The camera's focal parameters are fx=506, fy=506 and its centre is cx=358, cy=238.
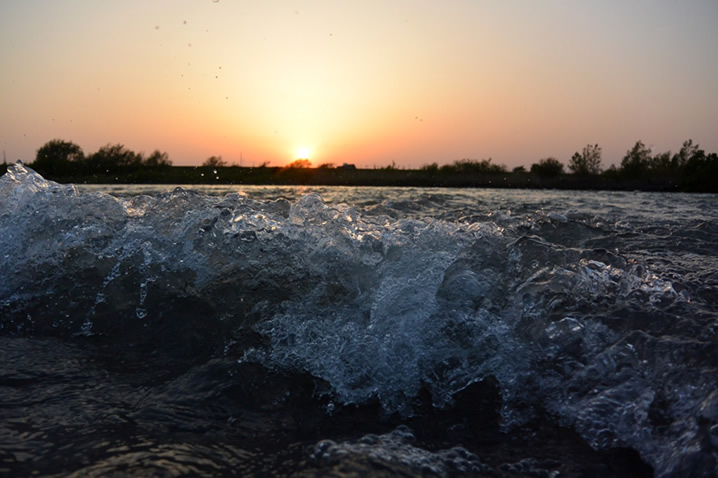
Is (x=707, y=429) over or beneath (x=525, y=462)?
over

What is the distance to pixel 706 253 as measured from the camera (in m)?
3.29

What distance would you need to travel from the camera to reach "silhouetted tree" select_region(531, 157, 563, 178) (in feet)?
124

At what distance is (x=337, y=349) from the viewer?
1888 millimetres

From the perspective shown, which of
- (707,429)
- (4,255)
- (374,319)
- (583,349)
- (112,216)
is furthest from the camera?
(112,216)

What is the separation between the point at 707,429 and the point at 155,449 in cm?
138

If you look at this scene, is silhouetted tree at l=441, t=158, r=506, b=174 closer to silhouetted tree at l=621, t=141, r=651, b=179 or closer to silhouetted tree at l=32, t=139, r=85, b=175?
silhouetted tree at l=621, t=141, r=651, b=179

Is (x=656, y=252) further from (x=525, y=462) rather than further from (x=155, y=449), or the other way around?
(x=155, y=449)

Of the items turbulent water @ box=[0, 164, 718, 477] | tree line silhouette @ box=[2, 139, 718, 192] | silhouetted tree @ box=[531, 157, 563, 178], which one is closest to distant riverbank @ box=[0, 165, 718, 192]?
→ tree line silhouette @ box=[2, 139, 718, 192]

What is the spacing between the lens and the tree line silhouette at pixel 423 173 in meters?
25.5

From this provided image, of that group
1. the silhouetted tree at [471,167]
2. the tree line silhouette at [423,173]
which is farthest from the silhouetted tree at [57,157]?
the silhouetted tree at [471,167]

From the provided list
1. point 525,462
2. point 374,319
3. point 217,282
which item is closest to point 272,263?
point 217,282

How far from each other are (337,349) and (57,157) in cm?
4070

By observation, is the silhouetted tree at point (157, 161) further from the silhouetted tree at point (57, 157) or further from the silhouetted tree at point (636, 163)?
the silhouetted tree at point (636, 163)

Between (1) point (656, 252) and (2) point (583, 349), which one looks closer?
(2) point (583, 349)
